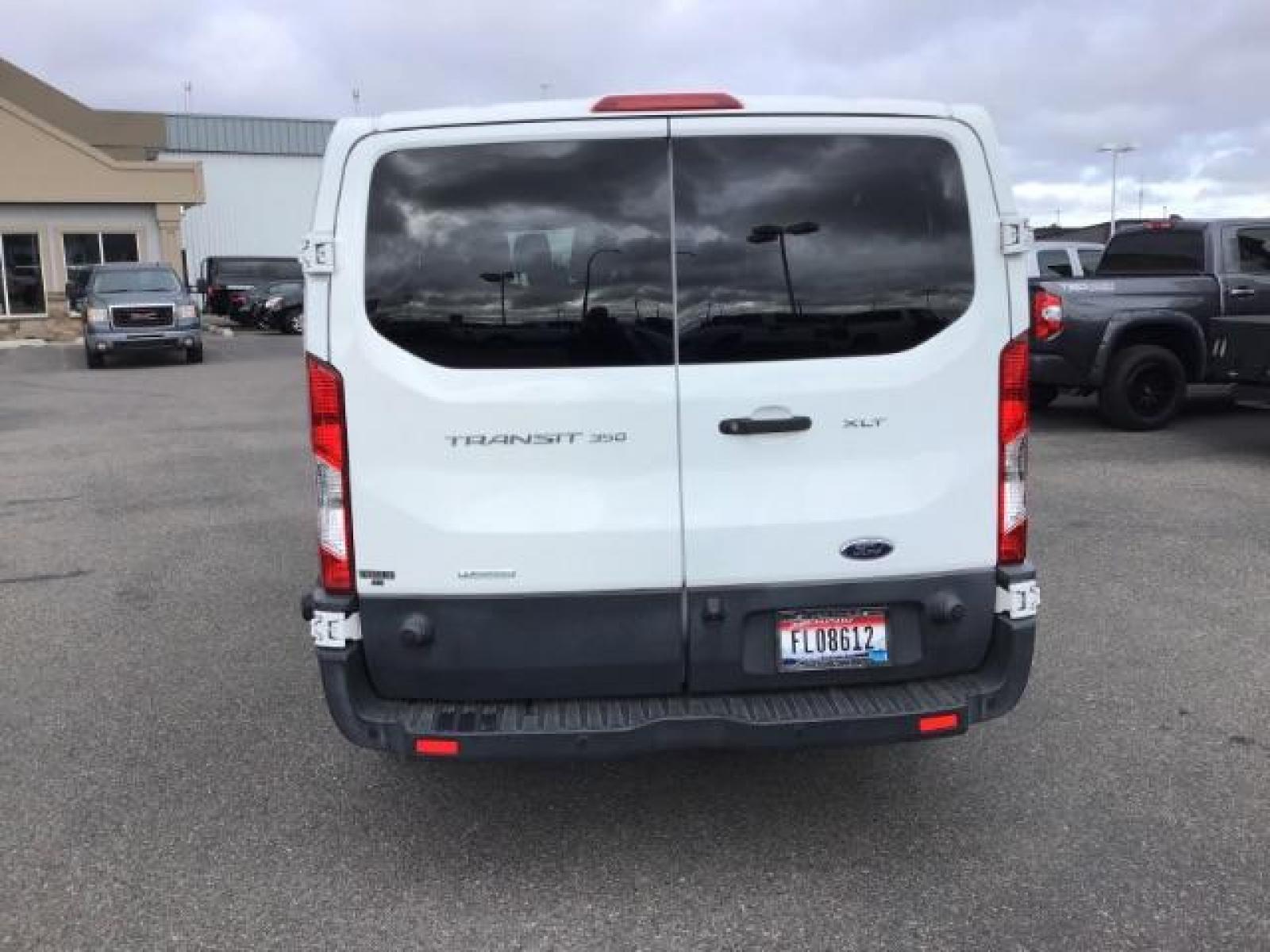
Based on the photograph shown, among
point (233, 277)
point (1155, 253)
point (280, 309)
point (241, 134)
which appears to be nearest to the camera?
point (1155, 253)

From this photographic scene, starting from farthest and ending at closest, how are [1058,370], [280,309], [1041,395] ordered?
[280,309], [1041,395], [1058,370]

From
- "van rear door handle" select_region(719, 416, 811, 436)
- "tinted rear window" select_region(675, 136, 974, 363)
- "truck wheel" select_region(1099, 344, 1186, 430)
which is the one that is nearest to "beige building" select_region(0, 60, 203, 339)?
"truck wheel" select_region(1099, 344, 1186, 430)

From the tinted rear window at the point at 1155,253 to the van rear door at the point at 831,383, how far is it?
30.7ft

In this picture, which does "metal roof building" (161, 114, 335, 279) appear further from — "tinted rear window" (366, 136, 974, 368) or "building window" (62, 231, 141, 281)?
"tinted rear window" (366, 136, 974, 368)

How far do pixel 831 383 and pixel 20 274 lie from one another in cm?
3166

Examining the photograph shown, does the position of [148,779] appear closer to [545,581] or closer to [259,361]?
[545,581]

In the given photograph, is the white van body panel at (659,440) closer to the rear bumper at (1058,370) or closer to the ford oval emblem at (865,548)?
the ford oval emblem at (865,548)

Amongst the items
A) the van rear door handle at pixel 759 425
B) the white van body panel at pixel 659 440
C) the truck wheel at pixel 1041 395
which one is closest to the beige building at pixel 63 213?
the truck wheel at pixel 1041 395

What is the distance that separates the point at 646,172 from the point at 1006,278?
1082mm

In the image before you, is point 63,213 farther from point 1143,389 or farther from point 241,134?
point 1143,389

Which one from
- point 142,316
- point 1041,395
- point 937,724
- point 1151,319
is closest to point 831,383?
point 937,724

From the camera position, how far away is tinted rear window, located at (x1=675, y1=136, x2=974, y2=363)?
10.6 feet

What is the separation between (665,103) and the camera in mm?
3234

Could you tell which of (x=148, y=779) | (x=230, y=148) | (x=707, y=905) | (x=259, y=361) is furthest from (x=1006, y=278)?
(x=230, y=148)
